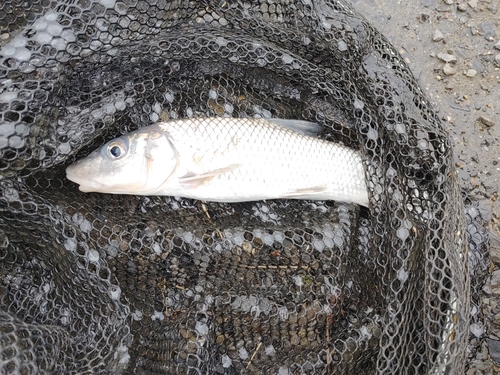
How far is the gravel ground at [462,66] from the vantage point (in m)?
2.73

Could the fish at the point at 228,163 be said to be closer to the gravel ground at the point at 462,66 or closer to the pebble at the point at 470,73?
the gravel ground at the point at 462,66

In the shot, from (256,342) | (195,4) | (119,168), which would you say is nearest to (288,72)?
(195,4)

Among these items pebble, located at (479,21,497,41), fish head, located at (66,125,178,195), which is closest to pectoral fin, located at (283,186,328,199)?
fish head, located at (66,125,178,195)

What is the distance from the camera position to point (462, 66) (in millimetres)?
2869

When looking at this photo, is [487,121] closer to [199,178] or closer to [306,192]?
[306,192]

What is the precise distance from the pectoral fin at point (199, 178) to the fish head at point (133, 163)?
78 millimetres

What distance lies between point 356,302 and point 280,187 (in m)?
0.65

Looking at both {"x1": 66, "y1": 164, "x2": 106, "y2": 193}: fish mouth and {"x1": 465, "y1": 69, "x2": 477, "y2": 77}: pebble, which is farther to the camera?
{"x1": 465, "y1": 69, "x2": 477, "y2": 77}: pebble

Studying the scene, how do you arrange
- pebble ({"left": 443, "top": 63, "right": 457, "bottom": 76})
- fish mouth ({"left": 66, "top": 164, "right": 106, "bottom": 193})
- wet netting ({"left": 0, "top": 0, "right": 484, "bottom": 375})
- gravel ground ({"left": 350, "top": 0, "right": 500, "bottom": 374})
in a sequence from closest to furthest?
wet netting ({"left": 0, "top": 0, "right": 484, "bottom": 375})
fish mouth ({"left": 66, "top": 164, "right": 106, "bottom": 193})
gravel ground ({"left": 350, "top": 0, "right": 500, "bottom": 374})
pebble ({"left": 443, "top": 63, "right": 457, "bottom": 76})

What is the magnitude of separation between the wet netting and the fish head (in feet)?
0.31

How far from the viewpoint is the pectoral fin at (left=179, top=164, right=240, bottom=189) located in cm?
217

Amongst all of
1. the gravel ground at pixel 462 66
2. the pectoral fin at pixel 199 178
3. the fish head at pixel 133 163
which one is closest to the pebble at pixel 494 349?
the gravel ground at pixel 462 66

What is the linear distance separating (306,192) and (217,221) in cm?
45

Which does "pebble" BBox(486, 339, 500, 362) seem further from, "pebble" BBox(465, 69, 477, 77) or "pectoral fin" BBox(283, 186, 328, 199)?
"pebble" BBox(465, 69, 477, 77)
